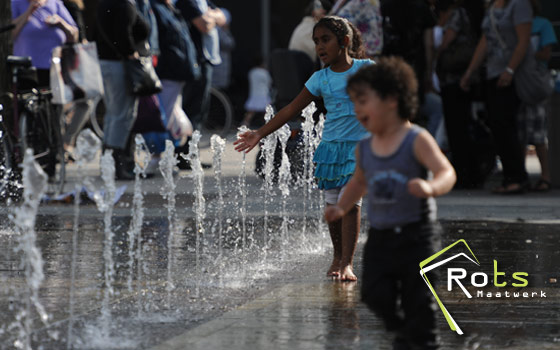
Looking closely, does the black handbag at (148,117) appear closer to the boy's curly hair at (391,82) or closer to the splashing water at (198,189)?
the splashing water at (198,189)

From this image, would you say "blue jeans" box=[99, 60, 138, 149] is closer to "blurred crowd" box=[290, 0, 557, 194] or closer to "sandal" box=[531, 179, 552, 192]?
"blurred crowd" box=[290, 0, 557, 194]

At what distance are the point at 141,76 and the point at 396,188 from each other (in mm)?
7605

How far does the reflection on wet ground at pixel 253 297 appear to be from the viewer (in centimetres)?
479

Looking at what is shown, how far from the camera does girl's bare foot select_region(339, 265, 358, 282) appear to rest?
6.27 m

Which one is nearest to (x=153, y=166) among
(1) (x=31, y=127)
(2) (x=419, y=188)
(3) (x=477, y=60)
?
(1) (x=31, y=127)

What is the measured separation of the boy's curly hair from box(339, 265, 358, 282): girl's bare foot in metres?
2.18

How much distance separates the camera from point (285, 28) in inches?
977

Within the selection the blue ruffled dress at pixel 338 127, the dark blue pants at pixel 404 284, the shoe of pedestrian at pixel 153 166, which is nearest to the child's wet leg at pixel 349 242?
the blue ruffled dress at pixel 338 127

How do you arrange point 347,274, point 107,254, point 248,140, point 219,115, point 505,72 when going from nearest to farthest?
1. point 248,140
2. point 347,274
3. point 107,254
4. point 505,72
5. point 219,115

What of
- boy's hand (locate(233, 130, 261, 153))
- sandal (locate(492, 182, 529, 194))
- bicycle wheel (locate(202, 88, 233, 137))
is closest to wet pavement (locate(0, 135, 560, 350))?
boy's hand (locate(233, 130, 261, 153))

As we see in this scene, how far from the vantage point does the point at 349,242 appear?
20.8ft

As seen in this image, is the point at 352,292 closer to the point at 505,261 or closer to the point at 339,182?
the point at 339,182

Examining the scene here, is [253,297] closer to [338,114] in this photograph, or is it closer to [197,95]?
[338,114]

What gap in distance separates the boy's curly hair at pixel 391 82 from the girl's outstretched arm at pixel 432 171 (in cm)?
14
